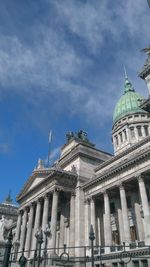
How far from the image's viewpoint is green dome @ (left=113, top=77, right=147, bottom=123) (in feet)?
211

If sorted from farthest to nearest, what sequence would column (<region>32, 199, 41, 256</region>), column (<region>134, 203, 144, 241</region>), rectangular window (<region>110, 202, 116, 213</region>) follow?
column (<region>32, 199, 41, 256</region>) < rectangular window (<region>110, 202, 116, 213</region>) < column (<region>134, 203, 144, 241</region>)

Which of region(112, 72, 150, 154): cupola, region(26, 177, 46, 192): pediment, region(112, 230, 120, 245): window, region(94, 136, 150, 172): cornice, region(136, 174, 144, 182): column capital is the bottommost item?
region(112, 230, 120, 245): window

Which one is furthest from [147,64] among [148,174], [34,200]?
[34,200]

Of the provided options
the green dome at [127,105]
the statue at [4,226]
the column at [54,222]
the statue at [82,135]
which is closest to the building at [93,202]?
the column at [54,222]

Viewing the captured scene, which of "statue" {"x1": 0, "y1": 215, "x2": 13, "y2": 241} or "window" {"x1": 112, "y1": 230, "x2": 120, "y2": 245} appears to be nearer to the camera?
"window" {"x1": 112, "y1": 230, "x2": 120, "y2": 245}

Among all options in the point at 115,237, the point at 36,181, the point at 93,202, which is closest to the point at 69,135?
the point at 36,181

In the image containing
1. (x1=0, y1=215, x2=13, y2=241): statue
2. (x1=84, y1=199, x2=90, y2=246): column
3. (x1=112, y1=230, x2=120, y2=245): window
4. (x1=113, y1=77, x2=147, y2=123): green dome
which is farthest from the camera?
(x1=113, y1=77, x2=147, y2=123): green dome

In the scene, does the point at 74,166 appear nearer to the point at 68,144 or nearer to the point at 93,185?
the point at 93,185

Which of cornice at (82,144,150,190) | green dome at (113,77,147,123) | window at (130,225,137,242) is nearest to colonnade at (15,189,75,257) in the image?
cornice at (82,144,150,190)

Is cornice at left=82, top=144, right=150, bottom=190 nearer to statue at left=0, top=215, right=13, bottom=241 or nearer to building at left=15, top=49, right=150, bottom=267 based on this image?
building at left=15, top=49, right=150, bottom=267

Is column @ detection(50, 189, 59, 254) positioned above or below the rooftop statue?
below

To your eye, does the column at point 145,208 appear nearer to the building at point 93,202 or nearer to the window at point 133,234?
the building at point 93,202

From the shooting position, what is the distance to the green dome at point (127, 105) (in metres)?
64.3

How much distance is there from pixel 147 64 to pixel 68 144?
2790 cm
